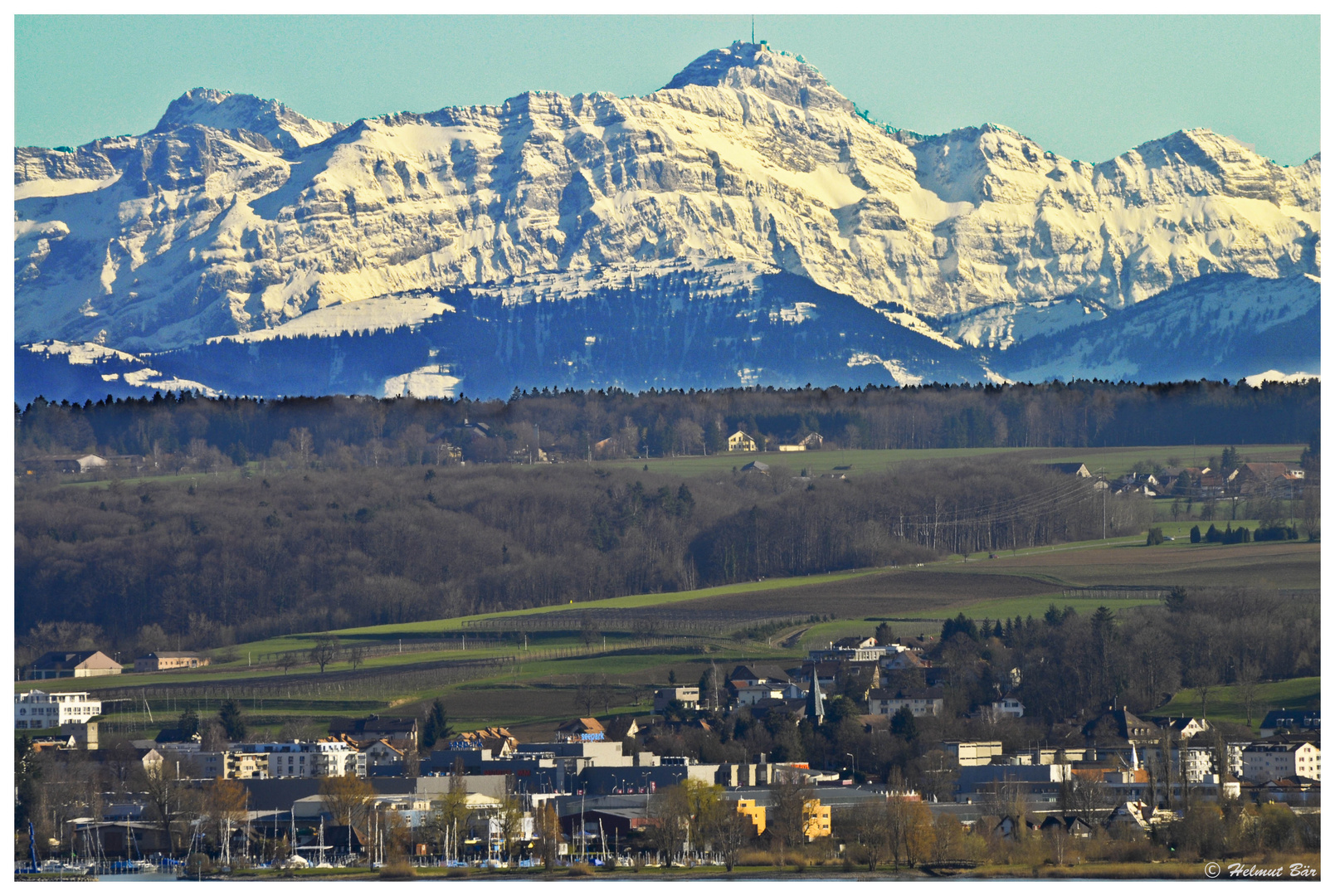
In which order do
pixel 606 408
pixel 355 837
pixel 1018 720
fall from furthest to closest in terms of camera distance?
1. pixel 606 408
2. pixel 1018 720
3. pixel 355 837

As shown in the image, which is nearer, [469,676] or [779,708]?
[779,708]

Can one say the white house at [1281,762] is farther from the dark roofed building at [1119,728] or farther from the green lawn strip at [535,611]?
the green lawn strip at [535,611]

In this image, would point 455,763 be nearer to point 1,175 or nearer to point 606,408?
point 1,175

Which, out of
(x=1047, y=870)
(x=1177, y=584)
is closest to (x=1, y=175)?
(x=1047, y=870)

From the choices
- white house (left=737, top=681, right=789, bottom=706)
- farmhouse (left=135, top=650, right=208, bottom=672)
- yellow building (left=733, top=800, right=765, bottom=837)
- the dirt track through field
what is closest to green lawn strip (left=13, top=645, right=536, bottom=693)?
farmhouse (left=135, top=650, right=208, bottom=672)

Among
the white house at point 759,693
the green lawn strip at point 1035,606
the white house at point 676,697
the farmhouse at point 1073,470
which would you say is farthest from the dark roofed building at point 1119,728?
the farmhouse at point 1073,470

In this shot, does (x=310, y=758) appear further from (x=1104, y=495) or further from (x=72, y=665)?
(x=1104, y=495)

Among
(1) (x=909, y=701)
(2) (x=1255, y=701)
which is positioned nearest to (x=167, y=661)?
(1) (x=909, y=701)
